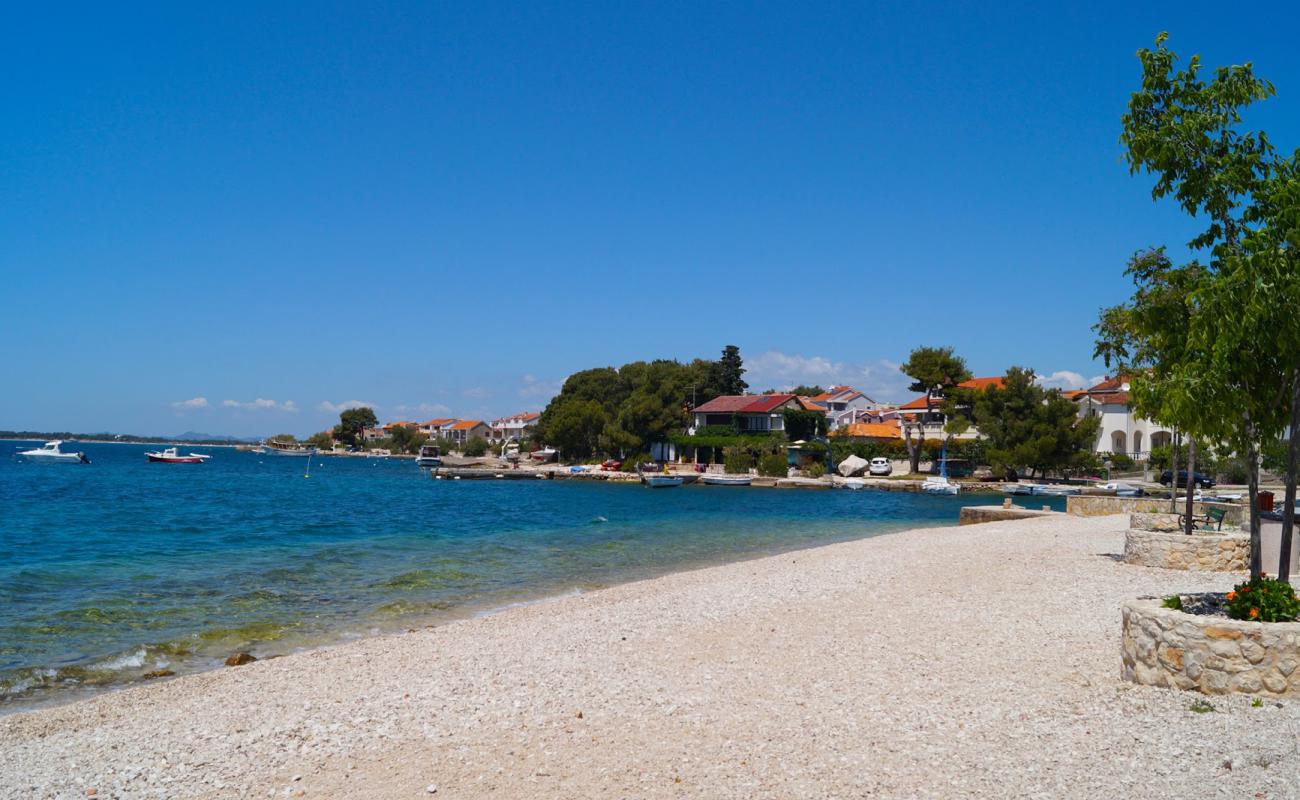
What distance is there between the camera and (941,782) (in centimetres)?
640

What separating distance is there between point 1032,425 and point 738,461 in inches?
1084

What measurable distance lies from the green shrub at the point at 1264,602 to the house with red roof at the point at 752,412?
3203 inches

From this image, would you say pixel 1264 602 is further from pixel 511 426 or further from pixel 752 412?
pixel 511 426

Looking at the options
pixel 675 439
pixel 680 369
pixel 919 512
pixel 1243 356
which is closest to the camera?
pixel 1243 356

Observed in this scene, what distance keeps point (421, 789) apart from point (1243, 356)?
8.65 m

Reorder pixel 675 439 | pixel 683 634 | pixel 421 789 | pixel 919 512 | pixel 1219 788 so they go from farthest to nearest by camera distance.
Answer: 1. pixel 675 439
2. pixel 919 512
3. pixel 683 634
4. pixel 421 789
5. pixel 1219 788

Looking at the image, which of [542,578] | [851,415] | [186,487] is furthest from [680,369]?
[542,578]

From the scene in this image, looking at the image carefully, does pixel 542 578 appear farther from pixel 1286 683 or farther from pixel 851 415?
pixel 851 415

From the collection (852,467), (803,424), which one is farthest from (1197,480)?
(803,424)

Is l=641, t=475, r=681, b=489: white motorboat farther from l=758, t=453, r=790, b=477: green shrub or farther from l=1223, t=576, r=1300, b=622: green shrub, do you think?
l=1223, t=576, r=1300, b=622: green shrub

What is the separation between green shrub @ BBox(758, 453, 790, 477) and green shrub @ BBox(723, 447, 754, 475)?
95.6 inches

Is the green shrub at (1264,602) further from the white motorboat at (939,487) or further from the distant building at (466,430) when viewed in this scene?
the distant building at (466,430)

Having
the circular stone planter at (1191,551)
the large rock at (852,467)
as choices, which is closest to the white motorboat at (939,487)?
the large rock at (852,467)

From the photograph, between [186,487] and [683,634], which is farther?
[186,487]
